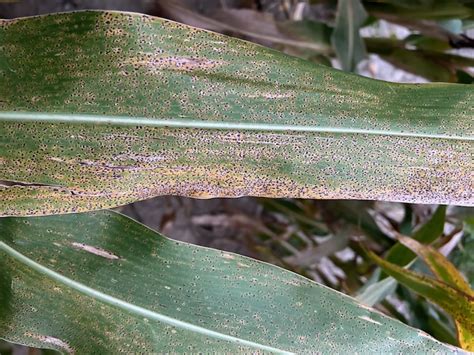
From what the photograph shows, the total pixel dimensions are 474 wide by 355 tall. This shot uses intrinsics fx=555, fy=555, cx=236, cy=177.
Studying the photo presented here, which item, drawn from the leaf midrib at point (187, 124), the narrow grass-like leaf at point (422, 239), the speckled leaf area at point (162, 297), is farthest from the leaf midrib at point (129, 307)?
the narrow grass-like leaf at point (422, 239)

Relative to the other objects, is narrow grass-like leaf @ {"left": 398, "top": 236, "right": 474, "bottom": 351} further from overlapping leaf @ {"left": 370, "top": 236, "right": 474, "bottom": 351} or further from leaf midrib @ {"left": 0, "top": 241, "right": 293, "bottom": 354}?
leaf midrib @ {"left": 0, "top": 241, "right": 293, "bottom": 354}

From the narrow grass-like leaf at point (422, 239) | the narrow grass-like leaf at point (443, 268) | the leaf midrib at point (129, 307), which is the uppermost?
the leaf midrib at point (129, 307)

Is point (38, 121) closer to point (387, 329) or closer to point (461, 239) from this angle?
point (387, 329)

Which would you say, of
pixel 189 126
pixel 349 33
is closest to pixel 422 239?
pixel 349 33

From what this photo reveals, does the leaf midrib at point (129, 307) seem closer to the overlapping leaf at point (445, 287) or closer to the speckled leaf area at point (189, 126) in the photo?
the speckled leaf area at point (189, 126)

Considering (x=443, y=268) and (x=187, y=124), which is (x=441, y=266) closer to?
(x=443, y=268)

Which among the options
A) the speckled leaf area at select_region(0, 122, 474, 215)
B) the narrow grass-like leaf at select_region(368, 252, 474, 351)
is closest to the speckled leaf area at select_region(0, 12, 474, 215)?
the speckled leaf area at select_region(0, 122, 474, 215)
